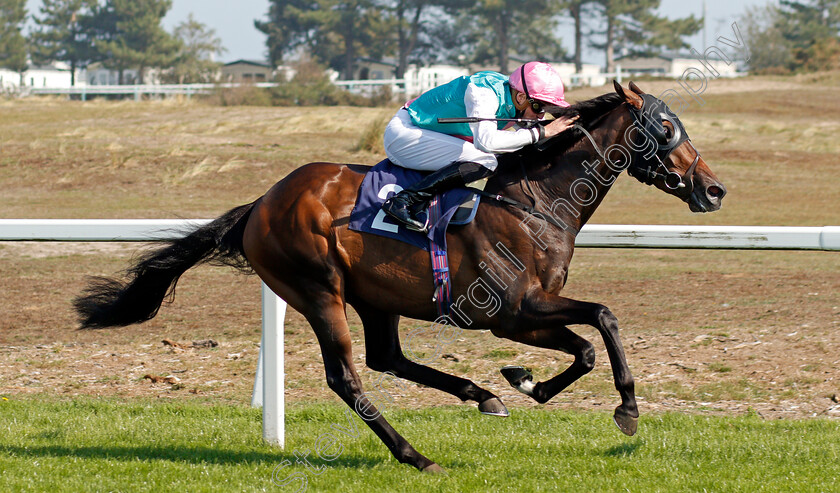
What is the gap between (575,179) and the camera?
4789 mm

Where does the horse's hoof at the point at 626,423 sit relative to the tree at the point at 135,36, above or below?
below

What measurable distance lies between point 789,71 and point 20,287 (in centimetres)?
4319

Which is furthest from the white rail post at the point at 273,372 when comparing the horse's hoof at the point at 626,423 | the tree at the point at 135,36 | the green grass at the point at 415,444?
the tree at the point at 135,36

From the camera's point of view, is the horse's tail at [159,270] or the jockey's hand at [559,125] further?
the horse's tail at [159,270]

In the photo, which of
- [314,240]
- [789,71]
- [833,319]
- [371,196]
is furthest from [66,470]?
[789,71]

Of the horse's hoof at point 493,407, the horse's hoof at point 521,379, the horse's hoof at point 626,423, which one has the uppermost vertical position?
the horse's hoof at point 521,379

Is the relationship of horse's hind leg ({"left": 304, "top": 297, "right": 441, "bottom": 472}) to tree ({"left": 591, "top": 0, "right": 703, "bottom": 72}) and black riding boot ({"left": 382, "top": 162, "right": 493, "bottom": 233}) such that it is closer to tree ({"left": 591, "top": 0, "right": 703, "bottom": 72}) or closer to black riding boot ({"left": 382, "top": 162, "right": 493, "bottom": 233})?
black riding boot ({"left": 382, "top": 162, "right": 493, "bottom": 233})

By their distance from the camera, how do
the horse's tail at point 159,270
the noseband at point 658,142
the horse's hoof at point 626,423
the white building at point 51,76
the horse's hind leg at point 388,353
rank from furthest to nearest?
the white building at point 51,76 < the horse's tail at point 159,270 < the horse's hind leg at point 388,353 < the noseband at point 658,142 < the horse's hoof at point 626,423

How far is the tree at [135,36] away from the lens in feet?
213

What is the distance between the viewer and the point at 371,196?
189 inches

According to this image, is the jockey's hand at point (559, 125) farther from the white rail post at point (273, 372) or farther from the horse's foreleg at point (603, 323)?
the white rail post at point (273, 372)

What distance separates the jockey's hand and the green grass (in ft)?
5.20

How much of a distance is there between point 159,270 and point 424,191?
1.68m

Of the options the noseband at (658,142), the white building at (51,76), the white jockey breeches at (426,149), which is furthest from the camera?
the white building at (51,76)
